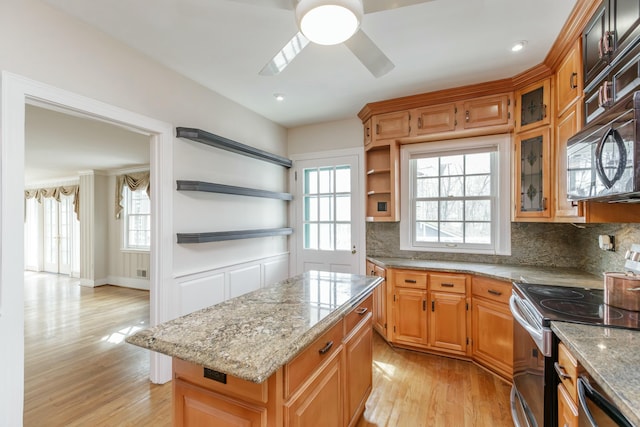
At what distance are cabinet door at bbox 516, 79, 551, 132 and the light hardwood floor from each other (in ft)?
7.44

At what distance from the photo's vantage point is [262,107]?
131 inches

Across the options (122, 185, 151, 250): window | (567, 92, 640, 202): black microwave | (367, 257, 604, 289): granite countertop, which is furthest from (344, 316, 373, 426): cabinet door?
(122, 185, 151, 250): window

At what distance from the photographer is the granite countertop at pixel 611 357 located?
0.81 m

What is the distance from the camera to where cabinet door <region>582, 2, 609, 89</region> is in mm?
1529

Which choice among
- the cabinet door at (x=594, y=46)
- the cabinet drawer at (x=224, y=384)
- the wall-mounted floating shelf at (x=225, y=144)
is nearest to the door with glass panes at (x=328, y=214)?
the wall-mounted floating shelf at (x=225, y=144)

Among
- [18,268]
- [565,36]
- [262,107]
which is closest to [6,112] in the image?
[18,268]

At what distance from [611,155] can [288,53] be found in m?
1.65

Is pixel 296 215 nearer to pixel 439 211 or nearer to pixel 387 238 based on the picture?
pixel 387 238

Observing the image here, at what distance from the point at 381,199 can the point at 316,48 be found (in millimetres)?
1929

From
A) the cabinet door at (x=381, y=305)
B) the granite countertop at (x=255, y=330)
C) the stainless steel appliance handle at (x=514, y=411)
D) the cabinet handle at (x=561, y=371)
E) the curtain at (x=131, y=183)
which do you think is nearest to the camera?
the granite countertop at (x=255, y=330)

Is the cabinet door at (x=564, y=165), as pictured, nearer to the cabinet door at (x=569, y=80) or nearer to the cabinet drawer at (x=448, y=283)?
the cabinet door at (x=569, y=80)

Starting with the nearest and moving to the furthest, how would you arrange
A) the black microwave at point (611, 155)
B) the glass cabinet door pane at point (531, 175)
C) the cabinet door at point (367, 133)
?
the black microwave at point (611, 155) → the glass cabinet door pane at point (531, 175) → the cabinet door at point (367, 133)

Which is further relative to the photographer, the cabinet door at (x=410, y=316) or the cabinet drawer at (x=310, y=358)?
the cabinet door at (x=410, y=316)

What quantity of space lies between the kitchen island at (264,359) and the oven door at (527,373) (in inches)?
37.1
